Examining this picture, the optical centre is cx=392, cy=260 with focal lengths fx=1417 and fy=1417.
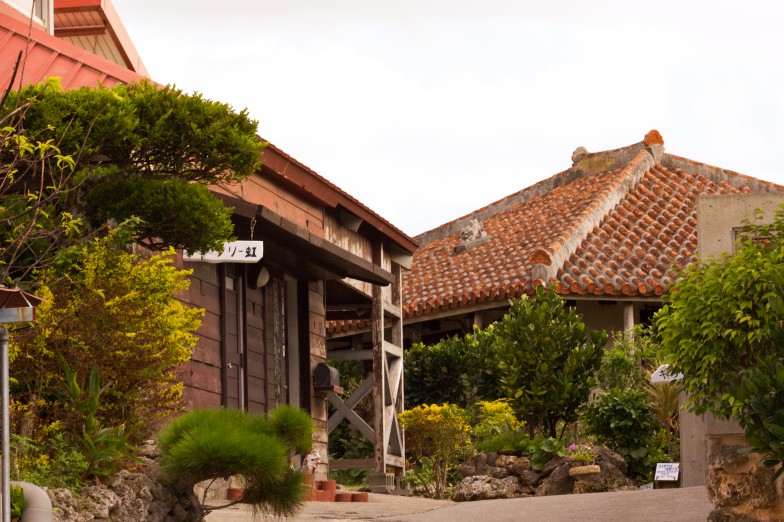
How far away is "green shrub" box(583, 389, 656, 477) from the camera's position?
18594mm

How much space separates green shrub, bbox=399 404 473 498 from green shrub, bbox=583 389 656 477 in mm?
1762

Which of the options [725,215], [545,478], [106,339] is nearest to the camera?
[106,339]

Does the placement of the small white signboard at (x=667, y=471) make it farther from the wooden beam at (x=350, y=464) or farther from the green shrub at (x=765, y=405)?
the green shrub at (x=765, y=405)

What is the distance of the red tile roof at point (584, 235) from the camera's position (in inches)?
925

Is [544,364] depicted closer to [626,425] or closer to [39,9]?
[626,425]

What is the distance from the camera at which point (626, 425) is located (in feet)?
61.4

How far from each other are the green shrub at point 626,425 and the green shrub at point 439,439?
5.78 feet

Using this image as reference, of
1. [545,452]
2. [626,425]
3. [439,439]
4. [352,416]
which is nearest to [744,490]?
[545,452]

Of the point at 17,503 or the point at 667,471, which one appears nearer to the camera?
the point at 17,503

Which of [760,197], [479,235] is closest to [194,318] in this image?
[760,197]

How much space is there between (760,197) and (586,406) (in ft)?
21.9

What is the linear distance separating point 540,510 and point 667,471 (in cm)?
400

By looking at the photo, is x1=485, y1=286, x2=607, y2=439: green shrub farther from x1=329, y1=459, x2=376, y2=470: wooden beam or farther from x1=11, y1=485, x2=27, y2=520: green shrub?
x1=11, y1=485, x2=27, y2=520: green shrub

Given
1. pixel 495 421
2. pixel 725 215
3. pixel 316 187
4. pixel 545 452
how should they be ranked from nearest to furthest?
pixel 725 215 → pixel 316 187 → pixel 545 452 → pixel 495 421
